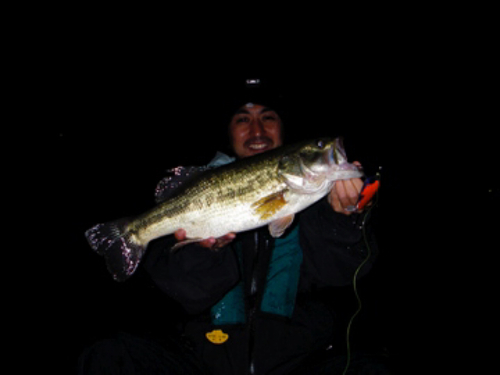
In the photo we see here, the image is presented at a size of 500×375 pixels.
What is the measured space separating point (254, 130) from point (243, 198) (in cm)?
132

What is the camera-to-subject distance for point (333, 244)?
2055mm

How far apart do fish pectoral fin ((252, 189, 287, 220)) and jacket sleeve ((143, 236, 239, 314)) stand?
0.54 meters

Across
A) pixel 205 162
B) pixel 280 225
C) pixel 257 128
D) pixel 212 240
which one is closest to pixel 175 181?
pixel 212 240

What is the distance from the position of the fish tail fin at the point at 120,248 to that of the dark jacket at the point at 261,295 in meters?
0.24

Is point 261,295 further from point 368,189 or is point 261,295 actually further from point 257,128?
point 257,128

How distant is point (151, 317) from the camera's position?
477cm

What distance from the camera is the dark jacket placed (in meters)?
2.04

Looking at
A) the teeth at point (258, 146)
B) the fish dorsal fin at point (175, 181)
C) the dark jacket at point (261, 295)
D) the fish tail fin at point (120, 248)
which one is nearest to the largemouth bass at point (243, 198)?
the fish tail fin at point (120, 248)

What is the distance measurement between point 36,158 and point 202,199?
43.4 feet

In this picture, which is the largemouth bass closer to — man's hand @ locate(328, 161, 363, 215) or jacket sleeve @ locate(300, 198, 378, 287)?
man's hand @ locate(328, 161, 363, 215)

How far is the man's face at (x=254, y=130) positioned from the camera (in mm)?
2957

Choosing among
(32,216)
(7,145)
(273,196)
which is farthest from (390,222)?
(7,145)

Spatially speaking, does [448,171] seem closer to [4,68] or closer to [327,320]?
[327,320]

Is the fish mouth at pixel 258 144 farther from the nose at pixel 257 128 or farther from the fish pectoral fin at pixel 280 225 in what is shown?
the fish pectoral fin at pixel 280 225
